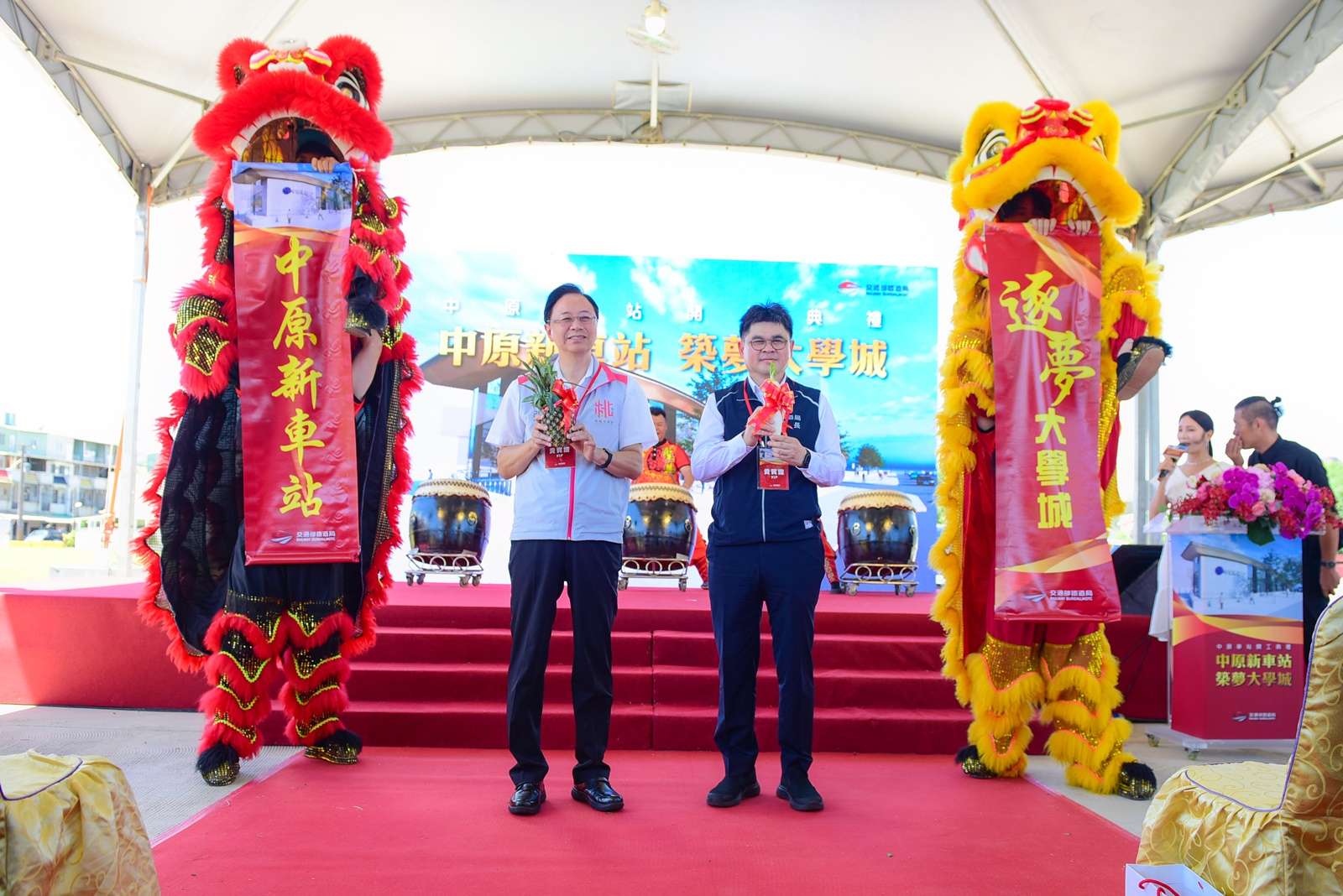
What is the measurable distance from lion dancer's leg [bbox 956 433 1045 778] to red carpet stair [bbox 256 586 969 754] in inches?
19.6

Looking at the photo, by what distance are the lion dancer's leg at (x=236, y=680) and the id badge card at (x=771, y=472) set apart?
5.59 feet

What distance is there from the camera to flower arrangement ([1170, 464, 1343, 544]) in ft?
12.5

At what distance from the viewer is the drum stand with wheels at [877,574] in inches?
241

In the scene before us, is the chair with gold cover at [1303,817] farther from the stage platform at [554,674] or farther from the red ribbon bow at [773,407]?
the stage platform at [554,674]

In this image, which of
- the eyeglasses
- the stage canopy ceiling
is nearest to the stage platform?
the eyeglasses

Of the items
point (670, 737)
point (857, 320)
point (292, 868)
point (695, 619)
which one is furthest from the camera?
point (857, 320)

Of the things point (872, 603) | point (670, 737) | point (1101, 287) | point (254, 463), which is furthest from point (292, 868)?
point (872, 603)

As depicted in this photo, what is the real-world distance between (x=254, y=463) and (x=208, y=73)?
555cm

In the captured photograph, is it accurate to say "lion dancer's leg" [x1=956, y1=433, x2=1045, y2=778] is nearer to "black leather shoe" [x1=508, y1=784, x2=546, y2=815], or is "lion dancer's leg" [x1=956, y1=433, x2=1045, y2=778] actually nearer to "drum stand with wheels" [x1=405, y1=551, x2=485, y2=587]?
"black leather shoe" [x1=508, y1=784, x2=546, y2=815]

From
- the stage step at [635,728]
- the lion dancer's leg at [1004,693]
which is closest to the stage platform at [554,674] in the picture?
the stage step at [635,728]

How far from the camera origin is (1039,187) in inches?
133

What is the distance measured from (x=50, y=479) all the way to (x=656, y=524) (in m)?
5.34

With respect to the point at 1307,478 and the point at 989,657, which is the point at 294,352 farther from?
the point at 1307,478

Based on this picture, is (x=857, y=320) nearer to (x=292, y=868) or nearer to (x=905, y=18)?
(x=905, y=18)
